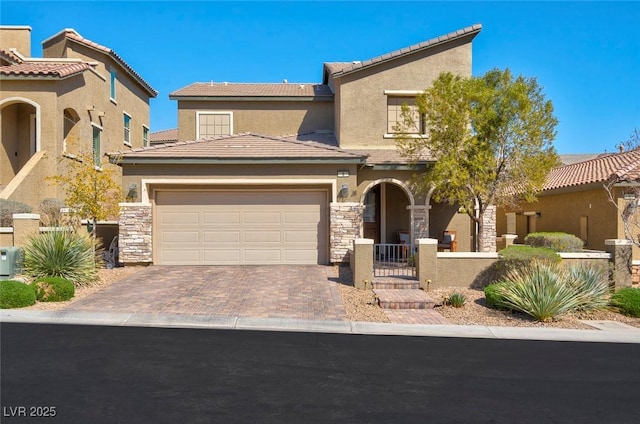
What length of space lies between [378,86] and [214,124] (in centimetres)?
775

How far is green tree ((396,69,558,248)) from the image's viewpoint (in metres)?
15.2

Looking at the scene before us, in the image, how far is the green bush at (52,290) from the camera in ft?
37.3

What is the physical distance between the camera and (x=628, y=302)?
1161 centimetres

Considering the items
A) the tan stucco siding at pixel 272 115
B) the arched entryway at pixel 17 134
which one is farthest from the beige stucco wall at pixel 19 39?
the tan stucco siding at pixel 272 115

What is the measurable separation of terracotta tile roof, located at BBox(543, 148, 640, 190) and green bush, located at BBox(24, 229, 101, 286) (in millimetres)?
16903

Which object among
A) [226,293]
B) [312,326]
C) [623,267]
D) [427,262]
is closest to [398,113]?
[427,262]

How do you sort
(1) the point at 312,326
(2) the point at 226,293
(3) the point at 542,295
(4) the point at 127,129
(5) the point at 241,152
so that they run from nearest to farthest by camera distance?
(1) the point at 312,326 → (3) the point at 542,295 → (2) the point at 226,293 → (5) the point at 241,152 → (4) the point at 127,129

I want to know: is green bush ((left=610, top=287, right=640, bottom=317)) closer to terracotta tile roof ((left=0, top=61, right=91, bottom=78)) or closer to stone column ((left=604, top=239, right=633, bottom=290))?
stone column ((left=604, top=239, right=633, bottom=290))

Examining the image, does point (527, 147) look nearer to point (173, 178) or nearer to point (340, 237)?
point (340, 237)

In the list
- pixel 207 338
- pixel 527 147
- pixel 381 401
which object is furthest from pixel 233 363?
pixel 527 147

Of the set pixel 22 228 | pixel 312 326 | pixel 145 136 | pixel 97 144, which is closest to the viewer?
pixel 312 326

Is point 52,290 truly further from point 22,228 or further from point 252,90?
point 252,90

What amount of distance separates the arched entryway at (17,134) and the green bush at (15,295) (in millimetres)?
9717

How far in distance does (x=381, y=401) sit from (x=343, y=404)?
46cm
